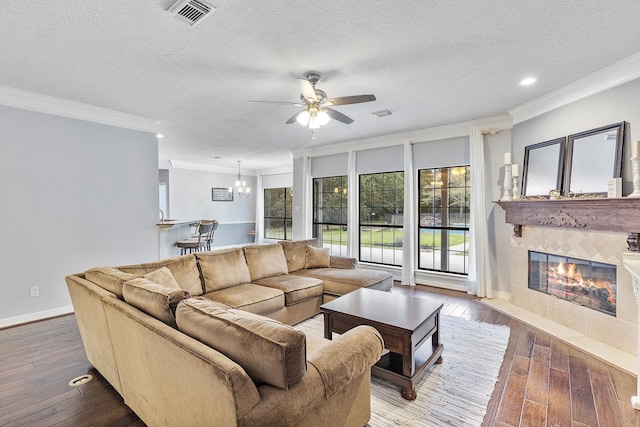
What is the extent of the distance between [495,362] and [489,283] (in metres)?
2.16

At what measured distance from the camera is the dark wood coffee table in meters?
2.21

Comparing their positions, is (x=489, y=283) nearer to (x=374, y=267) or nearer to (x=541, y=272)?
(x=541, y=272)

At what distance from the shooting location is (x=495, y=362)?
270cm

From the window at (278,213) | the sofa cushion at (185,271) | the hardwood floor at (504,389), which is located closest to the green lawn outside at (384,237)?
the hardwood floor at (504,389)

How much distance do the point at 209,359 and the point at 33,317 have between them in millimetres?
4074

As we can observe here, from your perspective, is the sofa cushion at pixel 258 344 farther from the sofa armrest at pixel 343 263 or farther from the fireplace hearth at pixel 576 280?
the fireplace hearth at pixel 576 280

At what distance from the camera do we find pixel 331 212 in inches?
269

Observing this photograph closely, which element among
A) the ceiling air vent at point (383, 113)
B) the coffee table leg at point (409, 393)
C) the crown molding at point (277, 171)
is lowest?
the coffee table leg at point (409, 393)

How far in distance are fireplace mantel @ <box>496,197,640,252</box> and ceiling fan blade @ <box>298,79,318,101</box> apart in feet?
9.62

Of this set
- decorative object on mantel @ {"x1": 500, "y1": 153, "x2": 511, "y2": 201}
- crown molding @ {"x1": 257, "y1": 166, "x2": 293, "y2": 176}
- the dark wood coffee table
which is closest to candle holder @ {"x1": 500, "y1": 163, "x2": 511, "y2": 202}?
decorative object on mantel @ {"x1": 500, "y1": 153, "x2": 511, "y2": 201}

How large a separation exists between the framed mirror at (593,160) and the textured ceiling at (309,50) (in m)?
0.65

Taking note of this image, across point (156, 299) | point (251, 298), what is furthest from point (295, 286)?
point (156, 299)

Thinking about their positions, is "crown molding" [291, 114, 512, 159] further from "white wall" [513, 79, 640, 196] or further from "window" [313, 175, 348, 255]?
"window" [313, 175, 348, 255]

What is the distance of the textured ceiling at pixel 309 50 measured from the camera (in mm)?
2104
